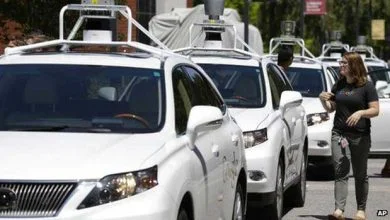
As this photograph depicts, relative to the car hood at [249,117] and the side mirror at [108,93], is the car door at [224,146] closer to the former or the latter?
the side mirror at [108,93]

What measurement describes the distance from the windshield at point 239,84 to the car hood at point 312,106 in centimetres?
370

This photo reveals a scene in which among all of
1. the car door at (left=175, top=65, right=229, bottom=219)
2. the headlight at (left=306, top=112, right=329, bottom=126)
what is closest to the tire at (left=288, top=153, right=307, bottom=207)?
the headlight at (left=306, top=112, right=329, bottom=126)

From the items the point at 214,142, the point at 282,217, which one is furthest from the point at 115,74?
the point at 282,217

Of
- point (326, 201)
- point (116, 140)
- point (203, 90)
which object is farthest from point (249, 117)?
point (116, 140)

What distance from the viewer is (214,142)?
7.18 meters

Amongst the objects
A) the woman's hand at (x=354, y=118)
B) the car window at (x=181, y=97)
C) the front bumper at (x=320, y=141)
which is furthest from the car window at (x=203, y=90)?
the front bumper at (x=320, y=141)

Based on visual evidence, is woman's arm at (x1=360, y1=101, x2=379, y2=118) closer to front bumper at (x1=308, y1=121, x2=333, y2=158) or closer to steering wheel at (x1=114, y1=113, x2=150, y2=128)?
steering wheel at (x1=114, y1=113, x2=150, y2=128)

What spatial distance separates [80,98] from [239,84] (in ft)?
15.2

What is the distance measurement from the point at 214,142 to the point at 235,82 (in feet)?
13.8

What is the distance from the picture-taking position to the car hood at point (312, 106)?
15023 millimetres

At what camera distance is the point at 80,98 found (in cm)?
680

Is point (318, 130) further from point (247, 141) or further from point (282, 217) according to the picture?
point (247, 141)

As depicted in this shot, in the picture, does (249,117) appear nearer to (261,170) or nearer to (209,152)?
(261,170)

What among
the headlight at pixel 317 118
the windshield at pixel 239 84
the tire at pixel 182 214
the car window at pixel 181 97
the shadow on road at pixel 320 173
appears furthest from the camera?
the shadow on road at pixel 320 173
